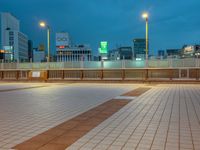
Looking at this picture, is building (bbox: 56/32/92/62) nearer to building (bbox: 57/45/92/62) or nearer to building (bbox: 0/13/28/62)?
building (bbox: 57/45/92/62)

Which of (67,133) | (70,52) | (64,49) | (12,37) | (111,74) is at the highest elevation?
(12,37)

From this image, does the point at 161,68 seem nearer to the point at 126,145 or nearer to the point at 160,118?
the point at 160,118

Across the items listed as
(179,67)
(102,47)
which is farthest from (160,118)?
(102,47)

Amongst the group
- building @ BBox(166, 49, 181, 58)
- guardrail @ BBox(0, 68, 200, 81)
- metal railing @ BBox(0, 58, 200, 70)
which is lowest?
guardrail @ BBox(0, 68, 200, 81)

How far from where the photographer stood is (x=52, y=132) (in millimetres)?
6574

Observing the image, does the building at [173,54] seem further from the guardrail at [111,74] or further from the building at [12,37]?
the building at [12,37]

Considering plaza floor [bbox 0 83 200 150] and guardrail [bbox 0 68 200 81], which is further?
guardrail [bbox 0 68 200 81]

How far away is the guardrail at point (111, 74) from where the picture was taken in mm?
25422

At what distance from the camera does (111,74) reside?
1089 inches

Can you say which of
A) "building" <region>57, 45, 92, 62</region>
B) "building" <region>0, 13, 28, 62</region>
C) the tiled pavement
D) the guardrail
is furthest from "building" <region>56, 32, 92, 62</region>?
the tiled pavement

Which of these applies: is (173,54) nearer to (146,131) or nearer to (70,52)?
(146,131)

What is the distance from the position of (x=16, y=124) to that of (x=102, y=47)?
139 ft

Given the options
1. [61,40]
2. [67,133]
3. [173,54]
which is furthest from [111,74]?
[61,40]

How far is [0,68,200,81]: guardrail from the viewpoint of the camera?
2542cm
